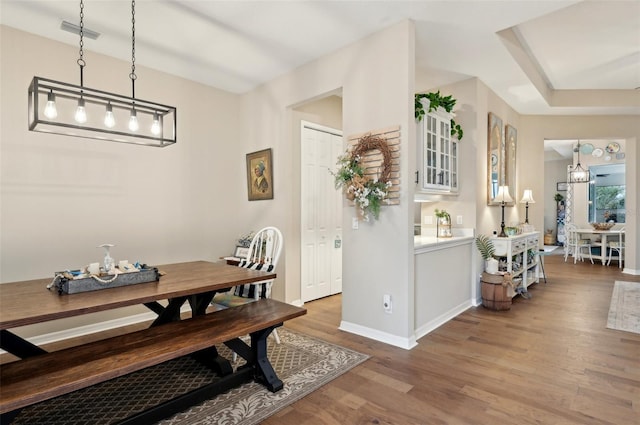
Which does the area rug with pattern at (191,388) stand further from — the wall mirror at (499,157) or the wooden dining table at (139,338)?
the wall mirror at (499,157)

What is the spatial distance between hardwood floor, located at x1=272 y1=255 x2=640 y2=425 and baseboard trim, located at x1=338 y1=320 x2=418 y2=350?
7cm

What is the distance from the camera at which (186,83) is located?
421cm

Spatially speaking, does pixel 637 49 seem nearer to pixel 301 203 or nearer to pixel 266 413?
pixel 301 203

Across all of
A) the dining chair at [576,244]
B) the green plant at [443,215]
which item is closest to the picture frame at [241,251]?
the green plant at [443,215]

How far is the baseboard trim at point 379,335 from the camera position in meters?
2.92

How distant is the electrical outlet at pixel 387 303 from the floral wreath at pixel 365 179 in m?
0.71

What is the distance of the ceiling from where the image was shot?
9.22 feet

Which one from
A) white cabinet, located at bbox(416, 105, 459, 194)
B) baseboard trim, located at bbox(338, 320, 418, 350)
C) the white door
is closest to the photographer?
baseboard trim, located at bbox(338, 320, 418, 350)

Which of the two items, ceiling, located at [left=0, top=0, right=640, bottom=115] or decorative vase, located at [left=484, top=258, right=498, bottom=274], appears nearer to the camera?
ceiling, located at [left=0, top=0, right=640, bottom=115]

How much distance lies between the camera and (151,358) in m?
1.73

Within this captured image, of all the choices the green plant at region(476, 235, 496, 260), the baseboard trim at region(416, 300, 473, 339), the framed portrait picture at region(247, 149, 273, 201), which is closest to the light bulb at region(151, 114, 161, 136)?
the framed portrait picture at region(247, 149, 273, 201)

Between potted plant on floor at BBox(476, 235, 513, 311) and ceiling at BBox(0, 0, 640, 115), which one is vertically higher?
ceiling at BBox(0, 0, 640, 115)

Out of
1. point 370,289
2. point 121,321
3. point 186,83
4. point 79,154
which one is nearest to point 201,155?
point 186,83

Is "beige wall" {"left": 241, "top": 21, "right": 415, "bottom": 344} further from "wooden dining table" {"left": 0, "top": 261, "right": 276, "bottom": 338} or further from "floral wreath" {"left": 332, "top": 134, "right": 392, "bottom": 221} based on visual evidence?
"wooden dining table" {"left": 0, "top": 261, "right": 276, "bottom": 338}
